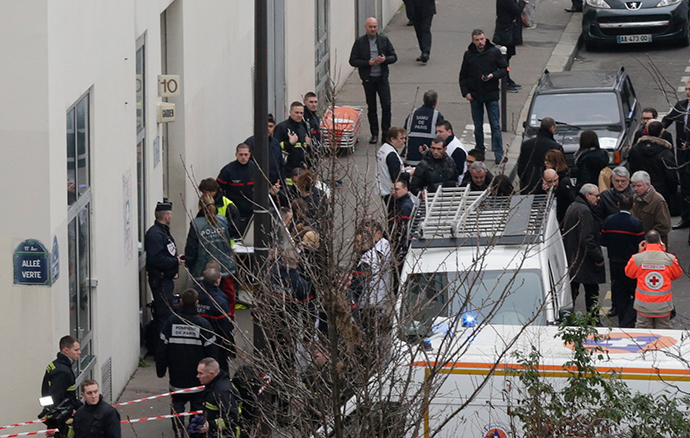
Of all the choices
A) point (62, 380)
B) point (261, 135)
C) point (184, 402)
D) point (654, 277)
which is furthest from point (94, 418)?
point (654, 277)

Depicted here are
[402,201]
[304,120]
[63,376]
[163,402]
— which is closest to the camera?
[63,376]

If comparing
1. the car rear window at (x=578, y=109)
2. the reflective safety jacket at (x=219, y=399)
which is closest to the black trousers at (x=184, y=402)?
the reflective safety jacket at (x=219, y=399)

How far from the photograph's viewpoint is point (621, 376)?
947cm

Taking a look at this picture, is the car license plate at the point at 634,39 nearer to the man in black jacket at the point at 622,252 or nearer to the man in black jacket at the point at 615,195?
the man in black jacket at the point at 615,195

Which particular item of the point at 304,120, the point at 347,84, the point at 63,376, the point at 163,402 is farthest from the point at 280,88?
the point at 63,376

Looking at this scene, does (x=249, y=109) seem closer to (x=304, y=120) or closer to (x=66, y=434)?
(x=304, y=120)

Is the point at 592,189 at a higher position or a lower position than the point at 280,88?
lower

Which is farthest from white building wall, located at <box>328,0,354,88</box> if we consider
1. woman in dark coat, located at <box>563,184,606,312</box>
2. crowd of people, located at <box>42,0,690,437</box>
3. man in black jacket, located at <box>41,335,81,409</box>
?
man in black jacket, located at <box>41,335,81,409</box>

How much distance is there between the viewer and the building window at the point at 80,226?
11.2 m

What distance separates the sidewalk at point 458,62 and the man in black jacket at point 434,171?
2926mm

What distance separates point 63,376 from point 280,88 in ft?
36.5

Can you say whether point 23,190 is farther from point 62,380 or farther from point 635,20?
point 635,20

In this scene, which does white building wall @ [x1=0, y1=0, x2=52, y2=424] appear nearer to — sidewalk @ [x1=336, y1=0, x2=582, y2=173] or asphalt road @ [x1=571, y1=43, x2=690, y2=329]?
sidewalk @ [x1=336, y1=0, x2=582, y2=173]

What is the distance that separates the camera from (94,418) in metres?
10.0
